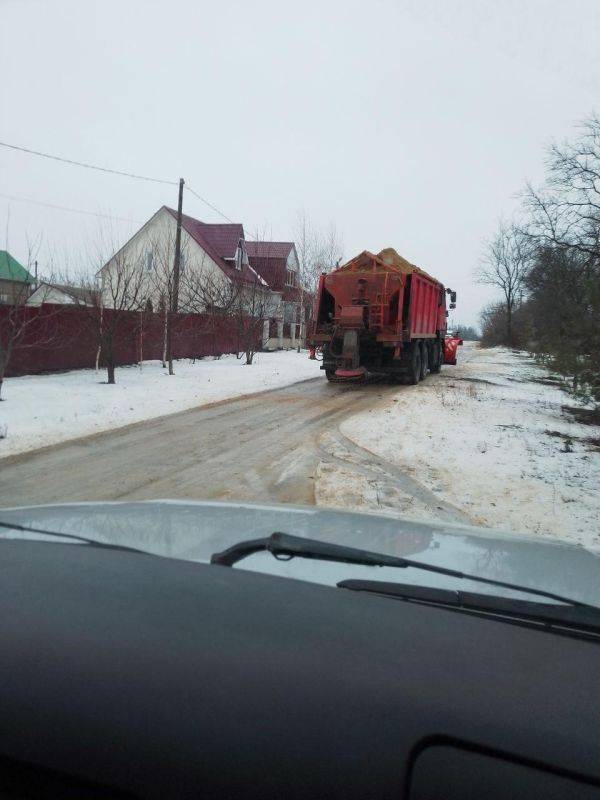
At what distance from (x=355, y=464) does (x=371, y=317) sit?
9.37 meters

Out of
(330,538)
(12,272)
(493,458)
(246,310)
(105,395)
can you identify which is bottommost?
(493,458)

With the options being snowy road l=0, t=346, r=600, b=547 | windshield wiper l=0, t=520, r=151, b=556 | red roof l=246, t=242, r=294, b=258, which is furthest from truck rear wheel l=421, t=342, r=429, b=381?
red roof l=246, t=242, r=294, b=258

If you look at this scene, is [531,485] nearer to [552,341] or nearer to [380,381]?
[552,341]

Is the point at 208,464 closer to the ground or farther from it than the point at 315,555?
closer to the ground

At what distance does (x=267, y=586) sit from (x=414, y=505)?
477 centimetres

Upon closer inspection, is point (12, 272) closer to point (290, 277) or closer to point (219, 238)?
point (219, 238)

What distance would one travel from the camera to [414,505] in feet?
20.4

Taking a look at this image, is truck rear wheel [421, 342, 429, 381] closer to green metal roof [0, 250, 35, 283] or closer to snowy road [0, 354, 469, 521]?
snowy road [0, 354, 469, 521]

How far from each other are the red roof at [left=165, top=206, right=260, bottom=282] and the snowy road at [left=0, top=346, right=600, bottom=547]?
28.2 m

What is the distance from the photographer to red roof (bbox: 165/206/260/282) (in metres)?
39.2

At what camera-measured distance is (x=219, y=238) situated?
41.3 m

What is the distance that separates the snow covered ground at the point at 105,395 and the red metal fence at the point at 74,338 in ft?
1.29

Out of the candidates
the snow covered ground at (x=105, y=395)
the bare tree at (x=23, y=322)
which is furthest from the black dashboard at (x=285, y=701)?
the bare tree at (x=23, y=322)

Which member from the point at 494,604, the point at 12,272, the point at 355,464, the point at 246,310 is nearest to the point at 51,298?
the point at 12,272
